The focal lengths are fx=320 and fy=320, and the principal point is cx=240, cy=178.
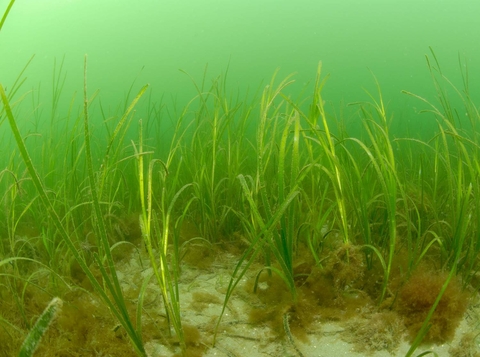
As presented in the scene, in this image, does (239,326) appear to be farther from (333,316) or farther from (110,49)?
(110,49)

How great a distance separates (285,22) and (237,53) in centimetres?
637

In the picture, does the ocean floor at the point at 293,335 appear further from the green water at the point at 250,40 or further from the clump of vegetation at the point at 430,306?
the green water at the point at 250,40

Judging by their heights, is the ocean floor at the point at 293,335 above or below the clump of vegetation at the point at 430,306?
below

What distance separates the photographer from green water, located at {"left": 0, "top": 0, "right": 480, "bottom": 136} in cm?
2800

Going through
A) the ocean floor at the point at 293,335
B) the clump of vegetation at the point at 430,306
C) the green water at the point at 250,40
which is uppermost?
the green water at the point at 250,40

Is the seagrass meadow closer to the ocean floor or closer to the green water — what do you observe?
the ocean floor

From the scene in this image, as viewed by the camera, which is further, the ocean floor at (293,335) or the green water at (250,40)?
the green water at (250,40)

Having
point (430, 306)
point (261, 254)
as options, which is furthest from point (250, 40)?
point (430, 306)

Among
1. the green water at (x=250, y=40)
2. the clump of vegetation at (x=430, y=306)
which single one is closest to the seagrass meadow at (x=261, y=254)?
the clump of vegetation at (x=430, y=306)

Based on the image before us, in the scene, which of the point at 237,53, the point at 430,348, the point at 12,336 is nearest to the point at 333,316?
the point at 430,348

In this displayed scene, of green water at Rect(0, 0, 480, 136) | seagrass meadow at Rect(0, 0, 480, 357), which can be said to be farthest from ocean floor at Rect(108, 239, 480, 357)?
green water at Rect(0, 0, 480, 136)

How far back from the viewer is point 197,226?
2.28 meters

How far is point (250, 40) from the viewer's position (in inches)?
1382

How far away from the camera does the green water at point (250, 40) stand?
91.9 ft
